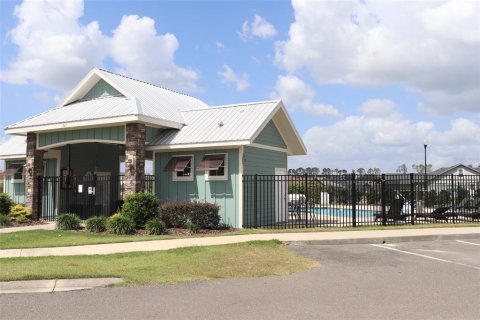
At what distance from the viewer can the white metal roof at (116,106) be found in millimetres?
18234

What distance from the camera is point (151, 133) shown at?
18609mm

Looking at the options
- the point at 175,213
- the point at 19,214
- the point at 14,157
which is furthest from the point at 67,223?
the point at 14,157

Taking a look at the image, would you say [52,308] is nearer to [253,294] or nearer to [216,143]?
[253,294]

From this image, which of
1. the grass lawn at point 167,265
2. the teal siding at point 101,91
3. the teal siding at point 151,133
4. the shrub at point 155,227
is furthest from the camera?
the teal siding at point 101,91

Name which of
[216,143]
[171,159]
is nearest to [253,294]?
[216,143]

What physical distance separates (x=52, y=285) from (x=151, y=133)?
11370mm

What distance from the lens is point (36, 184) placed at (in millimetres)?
20500

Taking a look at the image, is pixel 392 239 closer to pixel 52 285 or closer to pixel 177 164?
pixel 177 164

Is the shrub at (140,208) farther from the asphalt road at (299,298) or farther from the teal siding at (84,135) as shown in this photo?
the asphalt road at (299,298)

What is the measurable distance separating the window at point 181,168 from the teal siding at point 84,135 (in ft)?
6.91

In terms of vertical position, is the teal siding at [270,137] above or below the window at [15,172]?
above

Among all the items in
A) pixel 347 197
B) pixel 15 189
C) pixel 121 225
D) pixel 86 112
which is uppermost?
pixel 86 112

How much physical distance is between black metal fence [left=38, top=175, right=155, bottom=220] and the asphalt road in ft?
40.8

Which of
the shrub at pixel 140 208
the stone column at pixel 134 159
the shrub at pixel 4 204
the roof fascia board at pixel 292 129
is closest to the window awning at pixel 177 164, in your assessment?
the stone column at pixel 134 159
